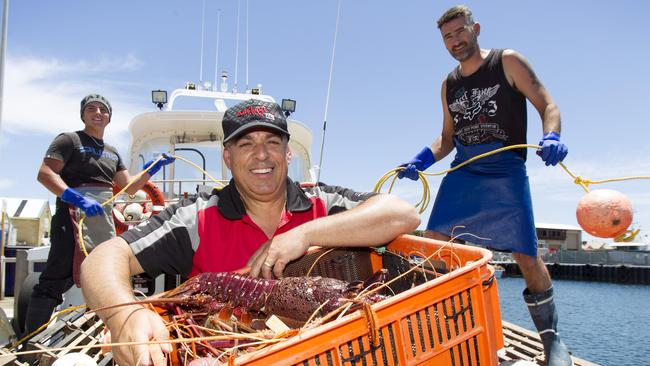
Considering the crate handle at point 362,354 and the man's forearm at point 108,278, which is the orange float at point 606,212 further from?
the man's forearm at point 108,278

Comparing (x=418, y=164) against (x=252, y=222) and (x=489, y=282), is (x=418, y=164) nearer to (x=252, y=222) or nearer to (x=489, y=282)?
(x=252, y=222)

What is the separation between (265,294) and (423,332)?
2.11 ft

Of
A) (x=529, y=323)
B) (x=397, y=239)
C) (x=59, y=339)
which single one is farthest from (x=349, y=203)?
(x=529, y=323)

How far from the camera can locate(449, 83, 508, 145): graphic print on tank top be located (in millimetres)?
3322

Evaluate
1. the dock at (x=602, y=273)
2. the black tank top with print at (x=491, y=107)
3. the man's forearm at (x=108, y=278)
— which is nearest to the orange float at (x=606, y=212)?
the black tank top with print at (x=491, y=107)

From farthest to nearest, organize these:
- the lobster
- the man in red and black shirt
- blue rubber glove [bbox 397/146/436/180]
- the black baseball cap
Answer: blue rubber glove [bbox 397/146/436/180] → the black baseball cap → the man in red and black shirt → the lobster

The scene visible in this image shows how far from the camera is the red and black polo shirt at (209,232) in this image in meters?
2.10

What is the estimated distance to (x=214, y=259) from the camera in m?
2.27

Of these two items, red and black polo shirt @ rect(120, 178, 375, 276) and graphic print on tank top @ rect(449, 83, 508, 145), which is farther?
graphic print on tank top @ rect(449, 83, 508, 145)

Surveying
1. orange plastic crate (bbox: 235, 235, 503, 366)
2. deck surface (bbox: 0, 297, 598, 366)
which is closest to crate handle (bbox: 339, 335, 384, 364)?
orange plastic crate (bbox: 235, 235, 503, 366)

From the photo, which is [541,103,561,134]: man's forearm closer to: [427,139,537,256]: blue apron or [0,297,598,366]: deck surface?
[427,139,537,256]: blue apron

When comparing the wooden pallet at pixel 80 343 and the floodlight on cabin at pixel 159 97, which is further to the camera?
the floodlight on cabin at pixel 159 97

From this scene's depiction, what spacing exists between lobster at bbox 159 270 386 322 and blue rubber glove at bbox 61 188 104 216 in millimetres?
2693

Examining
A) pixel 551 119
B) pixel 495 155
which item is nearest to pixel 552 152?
pixel 551 119
